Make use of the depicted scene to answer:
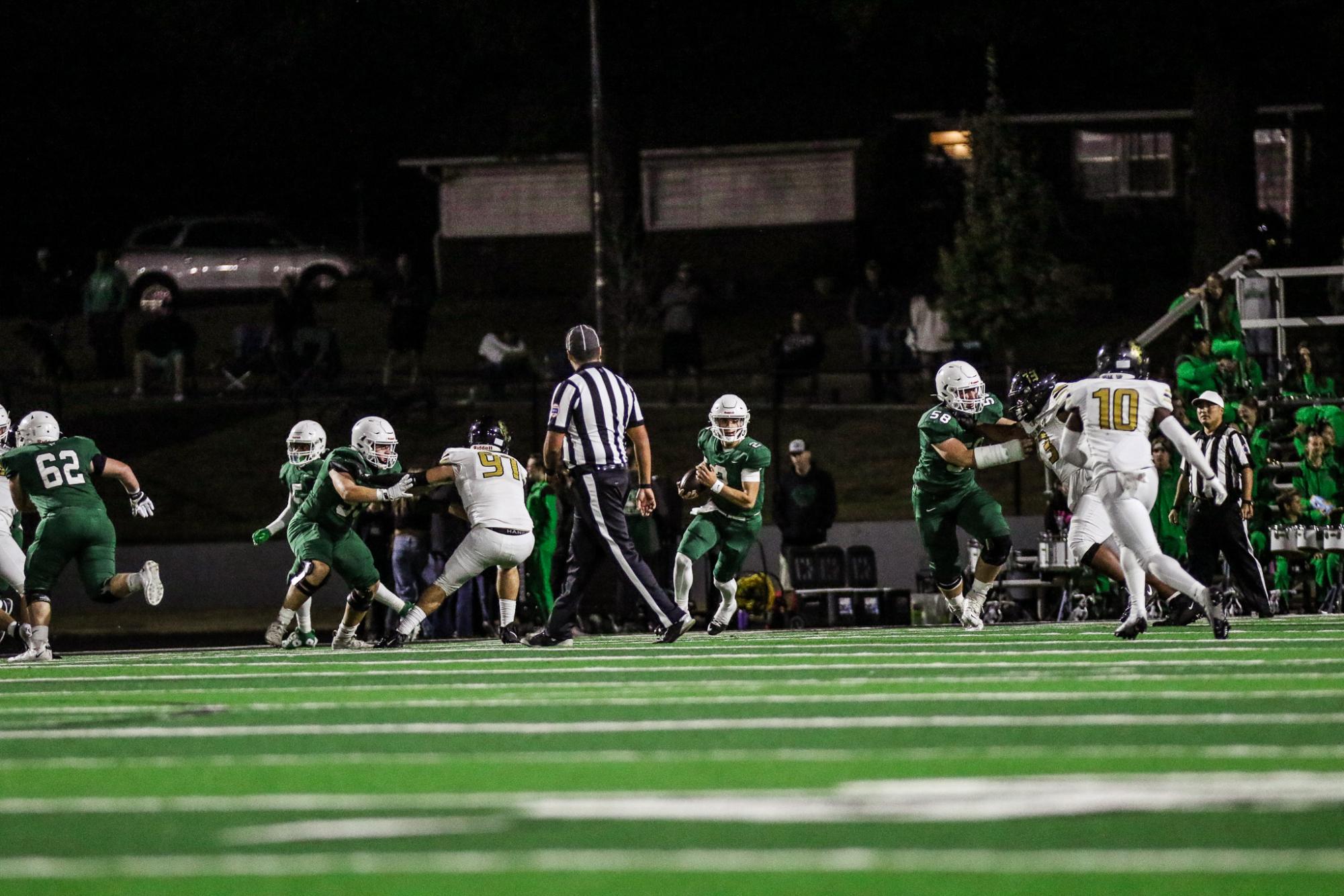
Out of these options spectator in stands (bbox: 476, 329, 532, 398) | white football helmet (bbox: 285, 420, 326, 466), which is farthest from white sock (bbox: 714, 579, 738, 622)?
spectator in stands (bbox: 476, 329, 532, 398)

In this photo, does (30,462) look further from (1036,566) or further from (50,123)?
(50,123)

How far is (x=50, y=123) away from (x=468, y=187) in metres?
7.89

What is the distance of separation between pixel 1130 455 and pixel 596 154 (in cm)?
1956

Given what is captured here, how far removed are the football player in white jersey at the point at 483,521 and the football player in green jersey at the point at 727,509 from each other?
1322 millimetres

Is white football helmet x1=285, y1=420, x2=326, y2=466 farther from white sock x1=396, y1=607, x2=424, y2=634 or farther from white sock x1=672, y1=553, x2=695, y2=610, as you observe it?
white sock x1=672, y1=553, x2=695, y2=610

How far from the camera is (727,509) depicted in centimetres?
1488

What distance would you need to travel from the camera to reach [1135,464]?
1198 cm

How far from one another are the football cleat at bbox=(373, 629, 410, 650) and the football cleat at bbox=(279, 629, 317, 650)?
2.56 ft

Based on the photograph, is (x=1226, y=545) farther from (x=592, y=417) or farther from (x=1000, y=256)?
(x=1000, y=256)

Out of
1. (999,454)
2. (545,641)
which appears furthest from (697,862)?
(999,454)

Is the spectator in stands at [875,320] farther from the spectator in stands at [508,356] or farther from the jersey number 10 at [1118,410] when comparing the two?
the jersey number 10 at [1118,410]

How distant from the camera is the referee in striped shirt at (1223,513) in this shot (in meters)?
15.4

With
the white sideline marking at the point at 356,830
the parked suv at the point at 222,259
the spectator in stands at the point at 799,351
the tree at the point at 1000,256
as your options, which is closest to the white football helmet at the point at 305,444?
the white sideline marking at the point at 356,830

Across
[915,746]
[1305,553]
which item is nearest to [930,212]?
[1305,553]
